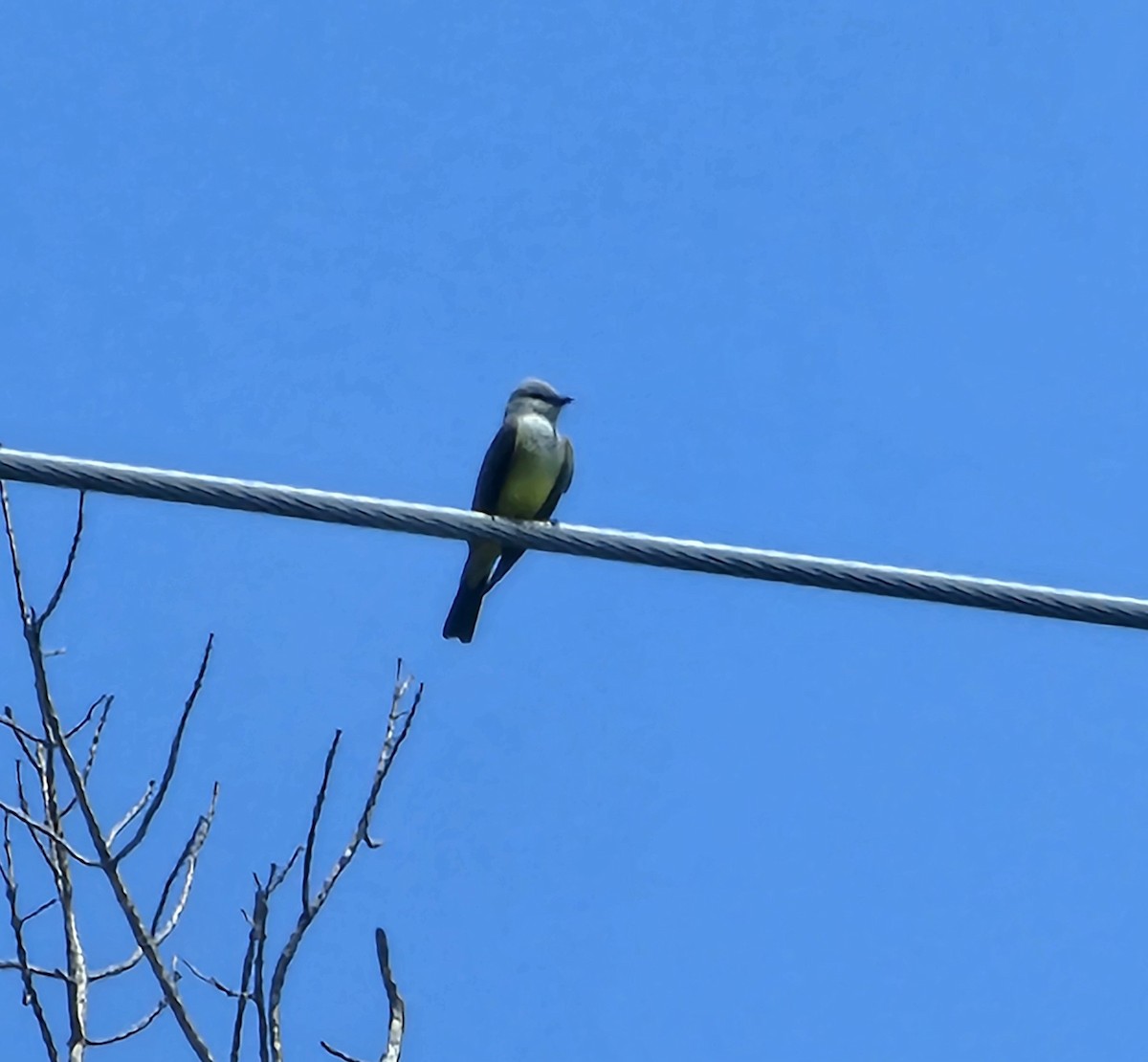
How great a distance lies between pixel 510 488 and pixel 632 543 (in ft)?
11.9

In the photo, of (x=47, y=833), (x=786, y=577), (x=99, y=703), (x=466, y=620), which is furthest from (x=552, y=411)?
(x=786, y=577)

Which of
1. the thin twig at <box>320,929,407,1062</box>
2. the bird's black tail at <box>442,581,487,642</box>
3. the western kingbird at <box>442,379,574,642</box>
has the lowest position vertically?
the thin twig at <box>320,929,407,1062</box>

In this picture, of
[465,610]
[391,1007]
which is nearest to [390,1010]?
[391,1007]

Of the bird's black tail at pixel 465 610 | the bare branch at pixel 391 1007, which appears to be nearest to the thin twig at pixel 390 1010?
the bare branch at pixel 391 1007

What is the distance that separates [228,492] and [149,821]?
4.59ft

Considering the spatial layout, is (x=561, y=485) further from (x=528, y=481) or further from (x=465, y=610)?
(x=465, y=610)

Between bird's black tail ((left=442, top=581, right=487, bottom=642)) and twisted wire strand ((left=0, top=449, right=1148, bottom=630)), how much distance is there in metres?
3.43

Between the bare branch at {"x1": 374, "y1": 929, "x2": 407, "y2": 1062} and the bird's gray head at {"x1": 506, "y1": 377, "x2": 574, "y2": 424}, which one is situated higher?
the bird's gray head at {"x1": 506, "y1": 377, "x2": 574, "y2": 424}

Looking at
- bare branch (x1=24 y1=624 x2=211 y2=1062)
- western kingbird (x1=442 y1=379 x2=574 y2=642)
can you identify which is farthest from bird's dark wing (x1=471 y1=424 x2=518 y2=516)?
bare branch (x1=24 y1=624 x2=211 y2=1062)

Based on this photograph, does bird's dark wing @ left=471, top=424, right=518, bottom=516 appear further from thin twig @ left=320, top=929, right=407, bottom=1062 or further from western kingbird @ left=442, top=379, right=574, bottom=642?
thin twig @ left=320, top=929, right=407, bottom=1062

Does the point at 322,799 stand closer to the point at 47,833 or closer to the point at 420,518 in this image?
the point at 47,833

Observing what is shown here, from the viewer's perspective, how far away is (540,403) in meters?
8.03

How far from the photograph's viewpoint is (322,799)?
15.9 feet

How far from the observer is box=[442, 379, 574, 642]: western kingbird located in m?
7.59
